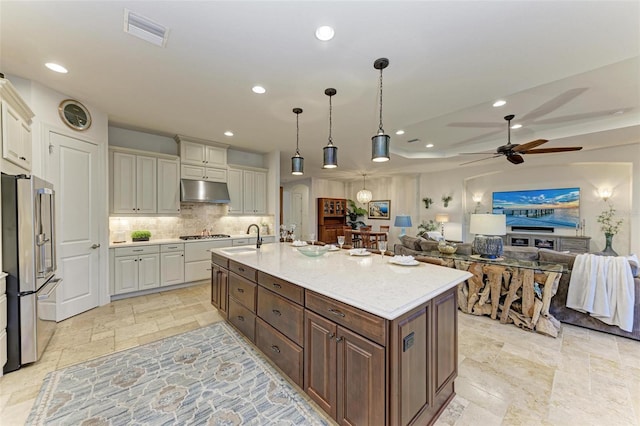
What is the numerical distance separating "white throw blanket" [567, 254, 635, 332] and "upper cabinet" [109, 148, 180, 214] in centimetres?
599

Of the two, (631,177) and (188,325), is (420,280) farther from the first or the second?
(631,177)

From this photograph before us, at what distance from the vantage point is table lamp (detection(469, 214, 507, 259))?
3.19 metres

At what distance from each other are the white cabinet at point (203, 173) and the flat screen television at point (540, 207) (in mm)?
7278

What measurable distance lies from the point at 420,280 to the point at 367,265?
0.60 metres

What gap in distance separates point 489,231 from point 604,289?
1.20m

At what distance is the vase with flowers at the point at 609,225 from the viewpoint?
17.4ft

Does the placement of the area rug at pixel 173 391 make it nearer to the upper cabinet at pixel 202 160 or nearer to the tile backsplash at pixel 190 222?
the tile backsplash at pixel 190 222

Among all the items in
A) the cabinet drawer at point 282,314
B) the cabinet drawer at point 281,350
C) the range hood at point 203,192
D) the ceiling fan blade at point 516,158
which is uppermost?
the ceiling fan blade at point 516,158

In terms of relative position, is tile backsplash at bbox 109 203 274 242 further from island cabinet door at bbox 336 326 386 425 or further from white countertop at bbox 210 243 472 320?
island cabinet door at bbox 336 326 386 425

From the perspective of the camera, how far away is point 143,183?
4.22m

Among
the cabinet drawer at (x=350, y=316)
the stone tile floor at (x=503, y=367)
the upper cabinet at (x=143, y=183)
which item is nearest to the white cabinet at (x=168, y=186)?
the upper cabinet at (x=143, y=183)

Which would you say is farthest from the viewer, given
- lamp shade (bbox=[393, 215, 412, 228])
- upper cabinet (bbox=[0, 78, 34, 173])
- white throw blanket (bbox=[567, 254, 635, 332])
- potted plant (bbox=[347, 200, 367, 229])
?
potted plant (bbox=[347, 200, 367, 229])

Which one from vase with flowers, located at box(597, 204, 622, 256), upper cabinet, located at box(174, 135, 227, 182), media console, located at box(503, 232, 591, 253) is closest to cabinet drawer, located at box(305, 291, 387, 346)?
upper cabinet, located at box(174, 135, 227, 182)

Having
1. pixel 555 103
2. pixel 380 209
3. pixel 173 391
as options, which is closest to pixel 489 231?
pixel 555 103
